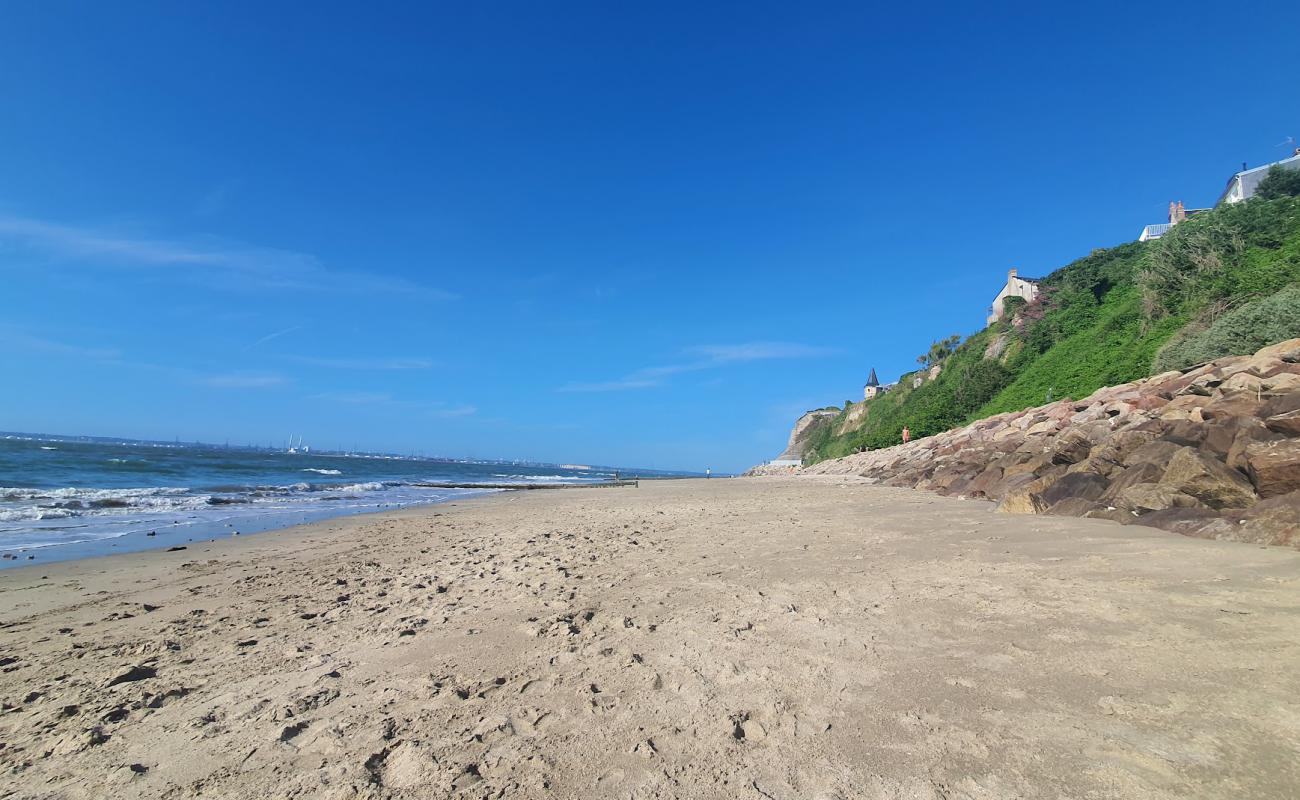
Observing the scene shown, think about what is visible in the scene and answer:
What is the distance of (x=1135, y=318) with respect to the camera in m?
29.0

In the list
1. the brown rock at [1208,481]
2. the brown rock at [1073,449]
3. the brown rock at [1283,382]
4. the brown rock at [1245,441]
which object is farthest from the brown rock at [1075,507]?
the brown rock at [1283,382]

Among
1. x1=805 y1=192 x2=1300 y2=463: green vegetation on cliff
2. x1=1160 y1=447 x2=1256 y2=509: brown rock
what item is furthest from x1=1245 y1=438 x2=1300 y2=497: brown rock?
x1=805 y1=192 x2=1300 y2=463: green vegetation on cliff

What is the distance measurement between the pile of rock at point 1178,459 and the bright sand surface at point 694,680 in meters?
0.84

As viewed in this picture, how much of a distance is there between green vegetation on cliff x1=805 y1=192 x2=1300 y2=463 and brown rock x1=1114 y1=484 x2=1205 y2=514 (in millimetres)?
10928

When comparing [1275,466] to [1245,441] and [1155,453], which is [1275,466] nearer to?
[1245,441]

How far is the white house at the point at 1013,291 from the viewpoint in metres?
50.4

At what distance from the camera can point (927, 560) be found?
6.75 meters

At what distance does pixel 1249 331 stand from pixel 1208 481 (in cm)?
1205

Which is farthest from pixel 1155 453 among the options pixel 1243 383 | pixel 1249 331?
pixel 1249 331

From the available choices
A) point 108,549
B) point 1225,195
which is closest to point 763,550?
point 108,549

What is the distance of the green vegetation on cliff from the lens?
17422 mm

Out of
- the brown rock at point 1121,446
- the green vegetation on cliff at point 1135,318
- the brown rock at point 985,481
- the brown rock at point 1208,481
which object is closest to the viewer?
the brown rock at point 1208,481

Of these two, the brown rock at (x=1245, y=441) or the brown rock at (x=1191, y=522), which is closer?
the brown rock at (x=1191, y=522)

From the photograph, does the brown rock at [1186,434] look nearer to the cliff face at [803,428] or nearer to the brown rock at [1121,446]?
the brown rock at [1121,446]
